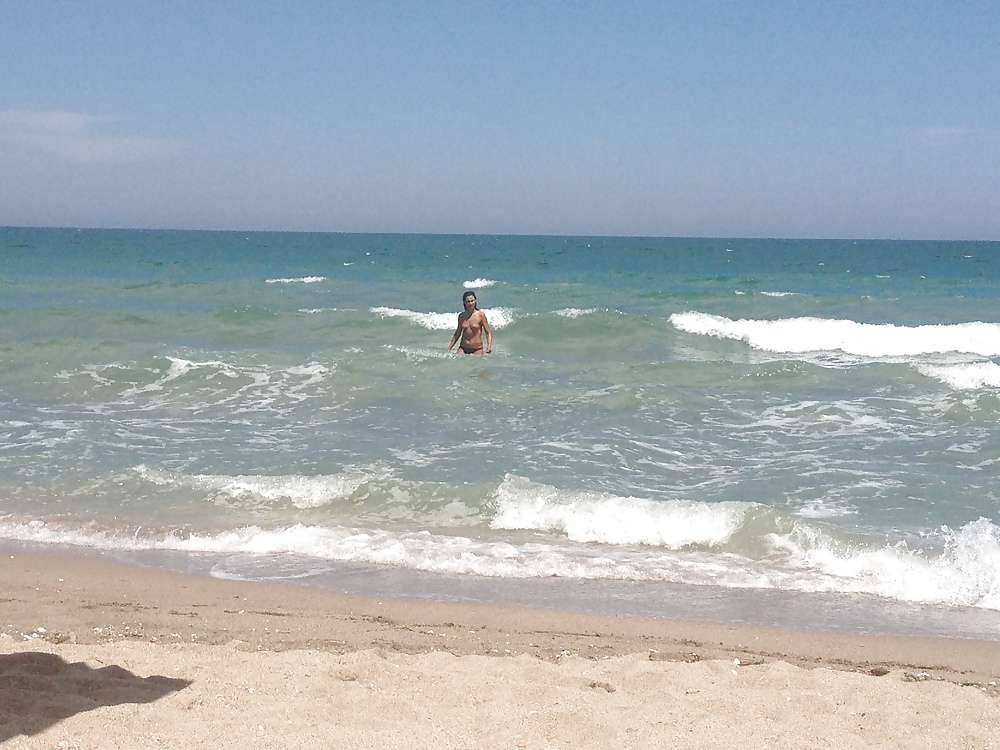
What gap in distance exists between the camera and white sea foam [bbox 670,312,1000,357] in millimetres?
18156

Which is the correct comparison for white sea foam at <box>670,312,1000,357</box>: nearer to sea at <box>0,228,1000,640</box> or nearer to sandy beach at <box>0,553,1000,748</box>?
sea at <box>0,228,1000,640</box>

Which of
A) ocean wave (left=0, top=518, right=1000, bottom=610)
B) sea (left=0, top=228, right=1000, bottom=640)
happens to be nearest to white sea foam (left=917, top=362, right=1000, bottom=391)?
sea (left=0, top=228, right=1000, bottom=640)

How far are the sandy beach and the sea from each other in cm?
42

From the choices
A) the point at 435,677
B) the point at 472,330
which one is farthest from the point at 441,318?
the point at 435,677

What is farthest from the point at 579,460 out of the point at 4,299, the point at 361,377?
the point at 4,299

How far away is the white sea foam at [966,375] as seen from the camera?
12.3 metres

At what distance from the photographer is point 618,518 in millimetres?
6945

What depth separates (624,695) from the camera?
4.10 metres

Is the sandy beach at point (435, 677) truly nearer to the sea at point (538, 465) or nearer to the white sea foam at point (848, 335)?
the sea at point (538, 465)

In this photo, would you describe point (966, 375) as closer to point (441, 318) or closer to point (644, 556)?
point (644, 556)

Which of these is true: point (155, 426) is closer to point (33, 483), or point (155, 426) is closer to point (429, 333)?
point (33, 483)

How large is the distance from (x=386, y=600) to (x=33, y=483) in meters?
4.03

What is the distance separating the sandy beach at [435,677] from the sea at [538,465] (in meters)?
0.42

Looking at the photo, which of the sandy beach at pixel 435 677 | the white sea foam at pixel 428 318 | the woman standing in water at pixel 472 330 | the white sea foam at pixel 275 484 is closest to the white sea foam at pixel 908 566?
the sandy beach at pixel 435 677
